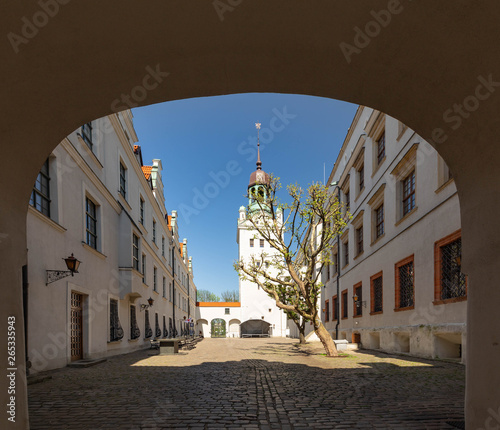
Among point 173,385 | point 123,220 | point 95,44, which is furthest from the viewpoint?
point 123,220

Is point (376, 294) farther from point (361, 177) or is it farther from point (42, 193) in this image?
point (42, 193)

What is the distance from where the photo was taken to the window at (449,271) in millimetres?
10453

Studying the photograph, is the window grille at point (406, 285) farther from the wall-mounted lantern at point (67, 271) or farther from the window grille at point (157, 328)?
the window grille at point (157, 328)

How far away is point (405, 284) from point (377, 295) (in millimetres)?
3741

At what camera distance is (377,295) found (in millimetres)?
18203

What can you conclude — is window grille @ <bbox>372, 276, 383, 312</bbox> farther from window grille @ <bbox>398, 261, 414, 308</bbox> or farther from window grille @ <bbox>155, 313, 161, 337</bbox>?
window grille @ <bbox>155, 313, 161, 337</bbox>

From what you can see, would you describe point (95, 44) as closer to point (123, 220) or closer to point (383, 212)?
point (123, 220)

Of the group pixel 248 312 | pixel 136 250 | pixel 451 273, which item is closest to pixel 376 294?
pixel 451 273

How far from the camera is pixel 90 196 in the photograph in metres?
13.4

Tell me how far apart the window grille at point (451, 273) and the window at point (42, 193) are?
11.2 meters

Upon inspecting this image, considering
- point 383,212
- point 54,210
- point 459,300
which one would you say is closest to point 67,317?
point 54,210

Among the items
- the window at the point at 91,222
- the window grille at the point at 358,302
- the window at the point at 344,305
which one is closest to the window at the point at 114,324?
the window at the point at 91,222

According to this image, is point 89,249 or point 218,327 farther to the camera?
point 218,327

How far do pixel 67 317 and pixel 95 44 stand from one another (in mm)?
9761
